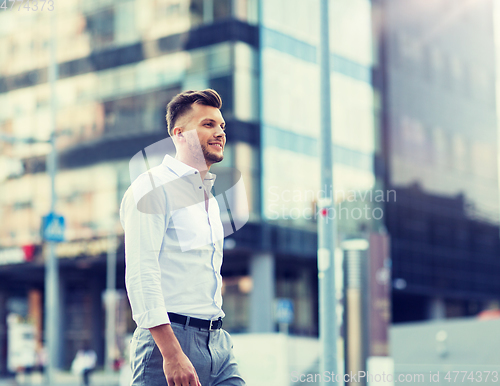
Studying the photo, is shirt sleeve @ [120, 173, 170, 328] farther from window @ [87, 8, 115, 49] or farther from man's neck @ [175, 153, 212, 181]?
window @ [87, 8, 115, 49]

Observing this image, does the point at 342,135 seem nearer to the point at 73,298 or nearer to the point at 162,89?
the point at 162,89

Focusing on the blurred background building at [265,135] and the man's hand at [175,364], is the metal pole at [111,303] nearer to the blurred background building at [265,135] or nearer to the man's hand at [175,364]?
the blurred background building at [265,135]

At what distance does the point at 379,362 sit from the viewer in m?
8.68

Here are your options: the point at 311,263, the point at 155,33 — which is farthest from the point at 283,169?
the point at 155,33

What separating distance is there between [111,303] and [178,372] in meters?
34.5

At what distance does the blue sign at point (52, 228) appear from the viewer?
52.8 feet

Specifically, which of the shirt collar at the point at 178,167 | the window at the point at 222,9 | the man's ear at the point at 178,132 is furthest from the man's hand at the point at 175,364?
the window at the point at 222,9

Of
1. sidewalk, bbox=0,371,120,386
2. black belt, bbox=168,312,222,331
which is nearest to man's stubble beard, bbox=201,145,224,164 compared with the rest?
black belt, bbox=168,312,222,331

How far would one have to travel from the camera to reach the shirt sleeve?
2.26 metres

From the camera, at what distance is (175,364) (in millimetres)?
2197

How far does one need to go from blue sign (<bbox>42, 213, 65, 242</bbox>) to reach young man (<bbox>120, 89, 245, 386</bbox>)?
1405 centimetres

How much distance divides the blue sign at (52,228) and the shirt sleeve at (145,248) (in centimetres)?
1419

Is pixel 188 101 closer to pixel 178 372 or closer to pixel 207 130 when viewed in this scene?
pixel 207 130

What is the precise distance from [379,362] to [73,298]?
34.9m
